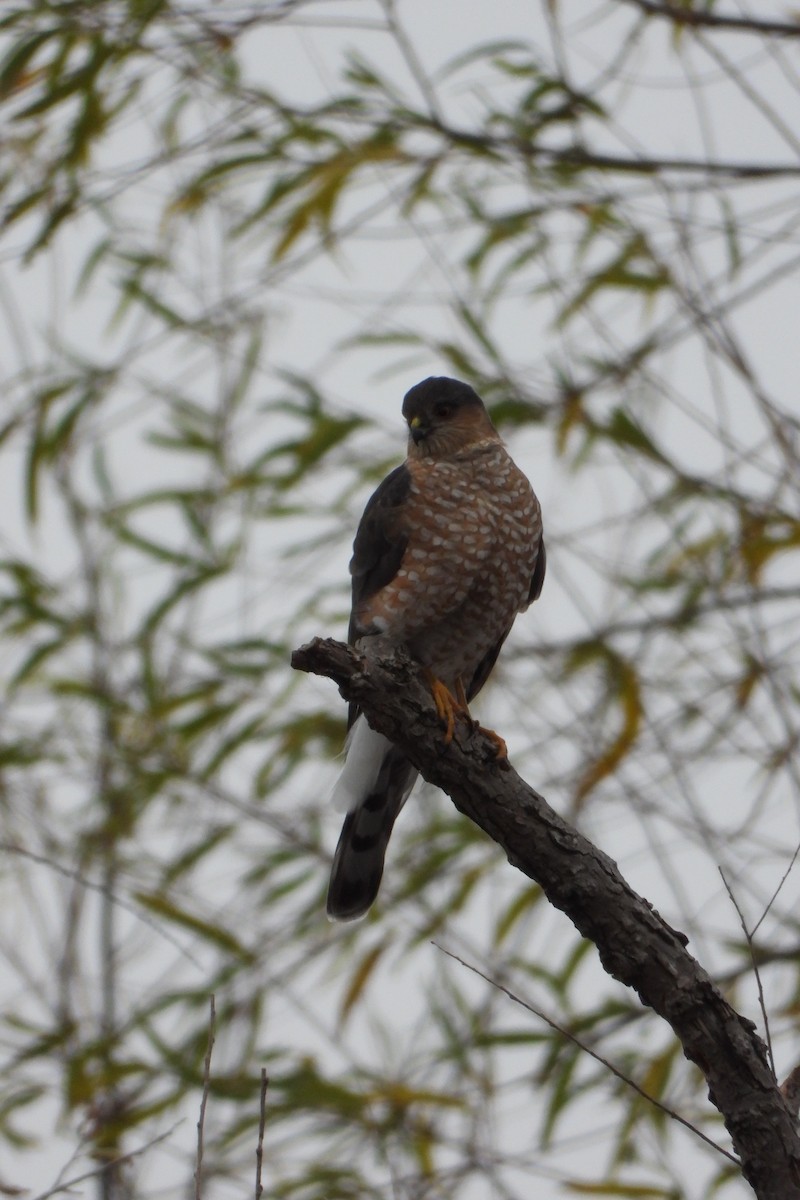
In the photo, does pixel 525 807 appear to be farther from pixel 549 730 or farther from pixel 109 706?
pixel 109 706

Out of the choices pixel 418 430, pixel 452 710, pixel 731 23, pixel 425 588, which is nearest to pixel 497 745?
pixel 452 710

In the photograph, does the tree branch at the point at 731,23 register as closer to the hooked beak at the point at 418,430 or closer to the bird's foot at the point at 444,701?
the hooked beak at the point at 418,430

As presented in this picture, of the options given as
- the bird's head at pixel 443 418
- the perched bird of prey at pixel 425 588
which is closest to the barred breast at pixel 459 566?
the perched bird of prey at pixel 425 588

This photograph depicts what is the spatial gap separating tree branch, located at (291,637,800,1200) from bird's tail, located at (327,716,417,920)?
1122 millimetres

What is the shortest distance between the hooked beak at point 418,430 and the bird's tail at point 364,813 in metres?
0.77

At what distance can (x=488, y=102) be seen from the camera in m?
4.41

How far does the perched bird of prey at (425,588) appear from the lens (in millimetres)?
3506

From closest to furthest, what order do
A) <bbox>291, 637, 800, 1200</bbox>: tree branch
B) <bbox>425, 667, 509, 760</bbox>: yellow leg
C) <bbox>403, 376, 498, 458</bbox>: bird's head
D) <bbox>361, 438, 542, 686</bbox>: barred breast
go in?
<bbox>291, 637, 800, 1200</bbox>: tree branch, <bbox>425, 667, 509, 760</bbox>: yellow leg, <bbox>361, 438, 542, 686</bbox>: barred breast, <bbox>403, 376, 498, 458</bbox>: bird's head

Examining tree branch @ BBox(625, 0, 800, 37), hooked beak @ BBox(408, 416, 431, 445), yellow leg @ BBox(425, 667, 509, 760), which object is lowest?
yellow leg @ BBox(425, 667, 509, 760)

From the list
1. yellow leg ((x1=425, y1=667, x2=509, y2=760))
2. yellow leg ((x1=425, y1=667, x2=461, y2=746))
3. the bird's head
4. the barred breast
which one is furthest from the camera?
the bird's head

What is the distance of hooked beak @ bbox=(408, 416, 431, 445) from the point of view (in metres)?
3.94

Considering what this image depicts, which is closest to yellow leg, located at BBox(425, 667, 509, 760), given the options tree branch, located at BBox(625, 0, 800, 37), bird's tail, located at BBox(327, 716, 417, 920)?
bird's tail, located at BBox(327, 716, 417, 920)

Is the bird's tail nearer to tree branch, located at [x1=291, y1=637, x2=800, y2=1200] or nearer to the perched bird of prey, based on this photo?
the perched bird of prey

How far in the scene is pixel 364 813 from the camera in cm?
362
